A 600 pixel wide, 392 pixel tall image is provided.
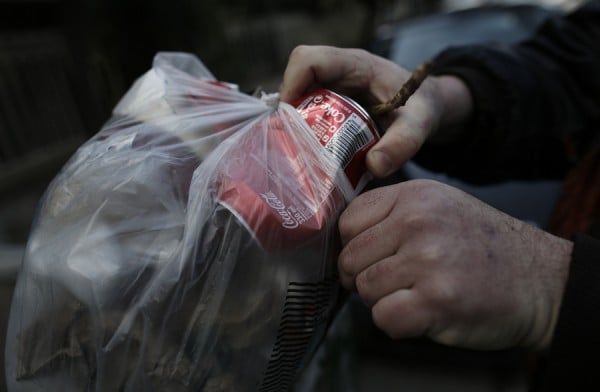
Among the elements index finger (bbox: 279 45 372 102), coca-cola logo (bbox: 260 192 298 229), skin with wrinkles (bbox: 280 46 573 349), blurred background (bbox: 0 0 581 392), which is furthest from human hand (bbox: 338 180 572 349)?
blurred background (bbox: 0 0 581 392)

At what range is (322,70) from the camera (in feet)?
3.11

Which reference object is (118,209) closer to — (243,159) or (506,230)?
(243,159)

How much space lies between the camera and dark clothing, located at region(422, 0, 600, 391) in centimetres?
126

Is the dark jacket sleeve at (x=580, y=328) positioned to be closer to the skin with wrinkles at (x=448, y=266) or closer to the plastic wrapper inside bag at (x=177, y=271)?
the skin with wrinkles at (x=448, y=266)

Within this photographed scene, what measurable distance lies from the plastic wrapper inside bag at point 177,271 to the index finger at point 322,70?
0.21 meters

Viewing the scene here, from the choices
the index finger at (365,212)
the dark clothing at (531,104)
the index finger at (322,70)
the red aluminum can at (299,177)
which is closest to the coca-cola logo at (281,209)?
the red aluminum can at (299,177)

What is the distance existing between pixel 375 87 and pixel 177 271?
0.59m

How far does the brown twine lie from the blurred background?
0.37 meters

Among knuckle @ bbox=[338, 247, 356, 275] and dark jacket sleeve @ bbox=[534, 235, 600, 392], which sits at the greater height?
knuckle @ bbox=[338, 247, 356, 275]

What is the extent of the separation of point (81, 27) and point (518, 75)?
3794mm

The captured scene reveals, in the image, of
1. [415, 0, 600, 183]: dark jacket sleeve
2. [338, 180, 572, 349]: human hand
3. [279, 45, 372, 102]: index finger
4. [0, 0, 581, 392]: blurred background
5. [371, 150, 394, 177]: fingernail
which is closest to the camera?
[338, 180, 572, 349]: human hand

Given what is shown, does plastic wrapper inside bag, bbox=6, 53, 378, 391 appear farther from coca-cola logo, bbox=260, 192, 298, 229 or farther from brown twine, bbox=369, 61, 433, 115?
brown twine, bbox=369, 61, 433, 115

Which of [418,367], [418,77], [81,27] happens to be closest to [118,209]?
[418,77]

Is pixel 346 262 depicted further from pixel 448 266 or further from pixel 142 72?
pixel 142 72
